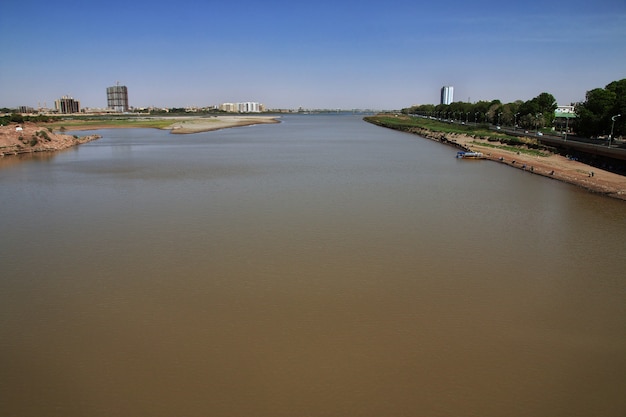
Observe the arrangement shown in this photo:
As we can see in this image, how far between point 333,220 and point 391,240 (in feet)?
7.92

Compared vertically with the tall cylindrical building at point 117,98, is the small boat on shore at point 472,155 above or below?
below

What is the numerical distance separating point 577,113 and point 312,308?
3513 centimetres

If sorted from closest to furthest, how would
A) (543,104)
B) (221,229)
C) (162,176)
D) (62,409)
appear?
(62,409), (221,229), (162,176), (543,104)

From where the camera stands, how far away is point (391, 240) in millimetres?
11000

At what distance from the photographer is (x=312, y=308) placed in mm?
7438

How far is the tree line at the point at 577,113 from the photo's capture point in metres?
28.9

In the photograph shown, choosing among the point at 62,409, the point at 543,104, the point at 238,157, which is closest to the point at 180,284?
the point at 62,409

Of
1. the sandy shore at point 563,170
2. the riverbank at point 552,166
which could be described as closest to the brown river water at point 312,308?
the sandy shore at point 563,170

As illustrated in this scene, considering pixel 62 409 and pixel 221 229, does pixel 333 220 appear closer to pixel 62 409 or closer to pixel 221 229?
pixel 221 229

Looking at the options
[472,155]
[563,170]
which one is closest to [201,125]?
[472,155]

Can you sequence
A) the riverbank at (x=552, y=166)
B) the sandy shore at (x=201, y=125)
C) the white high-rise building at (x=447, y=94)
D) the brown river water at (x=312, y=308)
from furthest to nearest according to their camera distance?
1. the white high-rise building at (x=447, y=94)
2. the sandy shore at (x=201, y=125)
3. the riverbank at (x=552, y=166)
4. the brown river water at (x=312, y=308)

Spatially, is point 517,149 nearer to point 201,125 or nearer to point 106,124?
point 201,125

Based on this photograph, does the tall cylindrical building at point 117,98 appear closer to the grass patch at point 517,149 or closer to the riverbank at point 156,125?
the riverbank at point 156,125

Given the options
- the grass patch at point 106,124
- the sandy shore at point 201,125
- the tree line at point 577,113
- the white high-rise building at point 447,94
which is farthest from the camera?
the white high-rise building at point 447,94
